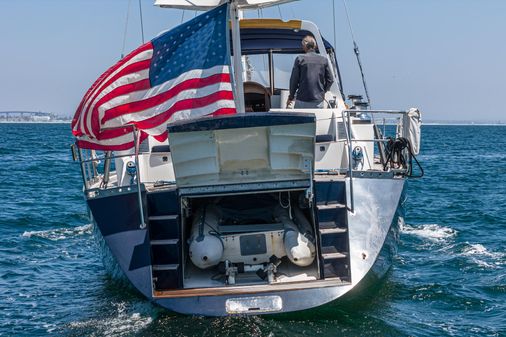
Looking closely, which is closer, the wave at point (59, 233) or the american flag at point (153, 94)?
the american flag at point (153, 94)

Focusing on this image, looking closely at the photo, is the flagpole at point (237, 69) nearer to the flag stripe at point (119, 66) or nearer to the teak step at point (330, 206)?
the flag stripe at point (119, 66)

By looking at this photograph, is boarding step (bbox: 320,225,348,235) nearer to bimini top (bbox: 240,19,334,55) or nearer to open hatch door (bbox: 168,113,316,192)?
open hatch door (bbox: 168,113,316,192)

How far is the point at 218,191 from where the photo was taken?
27.0ft

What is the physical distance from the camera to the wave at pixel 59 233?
1484cm

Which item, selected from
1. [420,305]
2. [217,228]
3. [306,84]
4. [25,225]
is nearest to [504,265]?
[420,305]

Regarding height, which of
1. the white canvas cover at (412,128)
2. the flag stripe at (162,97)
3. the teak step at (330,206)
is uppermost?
the flag stripe at (162,97)

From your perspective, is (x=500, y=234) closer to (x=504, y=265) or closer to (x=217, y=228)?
(x=504, y=265)

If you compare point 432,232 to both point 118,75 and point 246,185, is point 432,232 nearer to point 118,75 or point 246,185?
point 246,185

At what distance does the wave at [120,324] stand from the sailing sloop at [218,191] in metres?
0.41

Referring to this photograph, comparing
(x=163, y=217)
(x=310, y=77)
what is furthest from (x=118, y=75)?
(x=310, y=77)

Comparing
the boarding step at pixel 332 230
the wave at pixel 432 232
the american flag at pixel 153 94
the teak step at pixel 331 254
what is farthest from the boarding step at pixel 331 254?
the wave at pixel 432 232

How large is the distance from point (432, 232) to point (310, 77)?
6.42m

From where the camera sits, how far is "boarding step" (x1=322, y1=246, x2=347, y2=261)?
8.21 meters

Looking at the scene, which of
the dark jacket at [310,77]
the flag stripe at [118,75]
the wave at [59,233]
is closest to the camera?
the flag stripe at [118,75]
